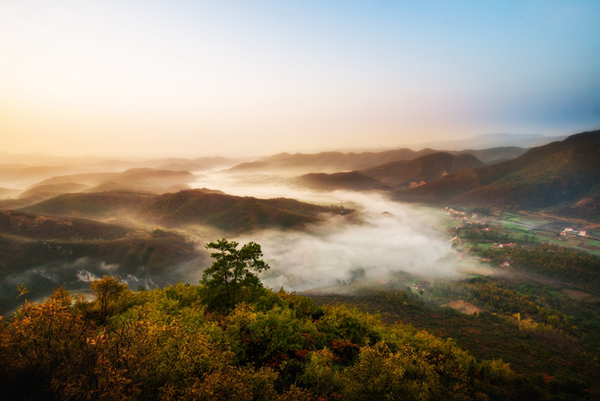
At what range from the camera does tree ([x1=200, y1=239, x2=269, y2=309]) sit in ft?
106

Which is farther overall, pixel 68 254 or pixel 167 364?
pixel 68 254

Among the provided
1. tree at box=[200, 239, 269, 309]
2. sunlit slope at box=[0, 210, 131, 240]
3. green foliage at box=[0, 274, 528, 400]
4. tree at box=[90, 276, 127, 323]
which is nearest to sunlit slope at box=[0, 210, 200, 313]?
sunlit slope at box=[0, 210, 131, 240]

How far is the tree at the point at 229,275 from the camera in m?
32.3

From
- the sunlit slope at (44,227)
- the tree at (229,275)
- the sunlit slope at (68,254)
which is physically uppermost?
the tree at (229,275)

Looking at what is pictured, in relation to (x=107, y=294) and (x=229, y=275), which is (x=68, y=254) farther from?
(x=229, y=275)

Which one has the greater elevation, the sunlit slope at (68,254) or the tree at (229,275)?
the tree at (229,275)

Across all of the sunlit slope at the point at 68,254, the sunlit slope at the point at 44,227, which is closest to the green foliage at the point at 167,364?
the sunlit slope at the point at 68,254

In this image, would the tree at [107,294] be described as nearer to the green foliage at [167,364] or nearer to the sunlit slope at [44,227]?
the green foliage at [167,364]

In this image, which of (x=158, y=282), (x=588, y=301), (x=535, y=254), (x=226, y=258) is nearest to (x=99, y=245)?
(x=158, y=282)

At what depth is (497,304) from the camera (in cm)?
12319

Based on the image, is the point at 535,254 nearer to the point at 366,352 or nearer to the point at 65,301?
the point at 366,352

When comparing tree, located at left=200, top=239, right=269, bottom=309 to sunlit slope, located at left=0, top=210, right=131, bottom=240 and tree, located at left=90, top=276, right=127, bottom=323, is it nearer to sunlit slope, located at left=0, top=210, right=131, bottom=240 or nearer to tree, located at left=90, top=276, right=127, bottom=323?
tree, located at left=90, top=276, right=127, bottom=323

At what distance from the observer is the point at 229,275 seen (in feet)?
108

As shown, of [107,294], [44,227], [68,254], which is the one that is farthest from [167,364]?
[44,227]
